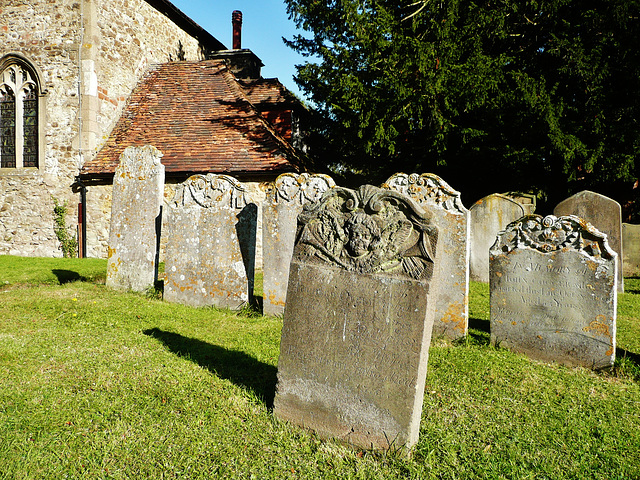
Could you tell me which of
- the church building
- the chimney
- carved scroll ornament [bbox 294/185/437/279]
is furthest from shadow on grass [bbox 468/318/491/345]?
the chimney

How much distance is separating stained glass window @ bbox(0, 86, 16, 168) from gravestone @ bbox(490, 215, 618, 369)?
15.1 meters

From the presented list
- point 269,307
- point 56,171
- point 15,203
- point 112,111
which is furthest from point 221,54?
point 269,307

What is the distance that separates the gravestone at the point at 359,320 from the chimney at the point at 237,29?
19.2 m

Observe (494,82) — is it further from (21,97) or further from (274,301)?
(21,97)

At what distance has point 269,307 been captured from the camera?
6.66 meters

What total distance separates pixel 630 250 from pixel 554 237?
6.98m

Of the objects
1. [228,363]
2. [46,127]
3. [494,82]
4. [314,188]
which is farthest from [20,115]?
[494,82]

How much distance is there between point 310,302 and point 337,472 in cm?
111

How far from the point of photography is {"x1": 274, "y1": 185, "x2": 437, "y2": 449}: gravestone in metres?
2.88

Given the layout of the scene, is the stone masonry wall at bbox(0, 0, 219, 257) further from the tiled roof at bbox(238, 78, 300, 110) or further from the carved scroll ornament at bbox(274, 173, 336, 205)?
the carved scroll ornament at bbox(274, 173, 336, 205)

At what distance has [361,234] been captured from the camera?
10.1 ft

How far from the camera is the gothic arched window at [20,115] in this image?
546 inches

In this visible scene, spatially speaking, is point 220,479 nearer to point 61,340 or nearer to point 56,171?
point 61,340

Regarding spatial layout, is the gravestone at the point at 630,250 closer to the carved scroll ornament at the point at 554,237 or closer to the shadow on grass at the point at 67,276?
the carved scroll ornament at the point at 554,237
